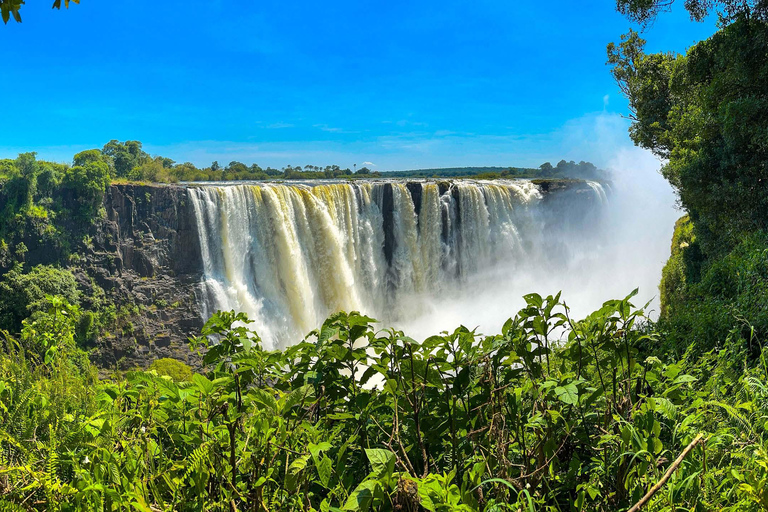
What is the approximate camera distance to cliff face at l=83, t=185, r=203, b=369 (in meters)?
21.0

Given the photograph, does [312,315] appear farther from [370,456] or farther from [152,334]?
[370,456]

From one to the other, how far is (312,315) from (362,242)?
13.6 ft

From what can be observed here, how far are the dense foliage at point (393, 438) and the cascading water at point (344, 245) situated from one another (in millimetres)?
18892

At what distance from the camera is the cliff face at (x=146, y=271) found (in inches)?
827

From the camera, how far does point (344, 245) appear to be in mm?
21297

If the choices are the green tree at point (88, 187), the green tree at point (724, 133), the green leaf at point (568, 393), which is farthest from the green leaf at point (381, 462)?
the green tree at point (88, 187)

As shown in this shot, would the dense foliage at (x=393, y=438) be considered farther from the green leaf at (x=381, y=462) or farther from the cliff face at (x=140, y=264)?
the cliff face at (x=140, y=264)

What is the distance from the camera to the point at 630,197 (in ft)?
105

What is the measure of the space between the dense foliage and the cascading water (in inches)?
744

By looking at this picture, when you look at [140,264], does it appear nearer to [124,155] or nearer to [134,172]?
[134,172]

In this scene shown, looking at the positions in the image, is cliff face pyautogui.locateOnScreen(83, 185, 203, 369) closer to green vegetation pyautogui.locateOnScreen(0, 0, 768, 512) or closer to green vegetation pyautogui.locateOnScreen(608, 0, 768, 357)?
green vegetation pyautogui.locateOnScreen(608, 0, 768, 357)

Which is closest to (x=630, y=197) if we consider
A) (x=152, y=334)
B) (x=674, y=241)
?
(x=674, y=241)

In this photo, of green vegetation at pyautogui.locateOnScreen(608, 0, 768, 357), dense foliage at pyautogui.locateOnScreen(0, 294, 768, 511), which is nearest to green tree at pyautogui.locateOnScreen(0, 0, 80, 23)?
dense foliage at pyautogui.locateOnScreen(0, 294, 768, 511)

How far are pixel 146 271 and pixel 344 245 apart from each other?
9.63 m
